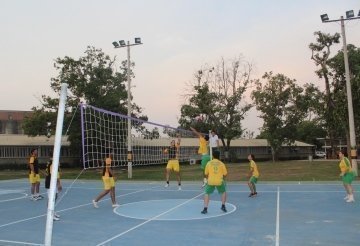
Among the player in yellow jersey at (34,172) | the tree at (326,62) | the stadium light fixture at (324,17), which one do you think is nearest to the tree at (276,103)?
the tree at (326,62)

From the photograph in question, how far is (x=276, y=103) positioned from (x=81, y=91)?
24510 millimetres

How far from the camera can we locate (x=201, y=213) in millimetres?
12031

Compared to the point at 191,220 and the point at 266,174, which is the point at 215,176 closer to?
the point at 191,220

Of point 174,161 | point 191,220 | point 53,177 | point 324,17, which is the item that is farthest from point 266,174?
point 53,177

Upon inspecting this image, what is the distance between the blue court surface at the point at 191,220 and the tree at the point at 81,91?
A: 2476 centimetres

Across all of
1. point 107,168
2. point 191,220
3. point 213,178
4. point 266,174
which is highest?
point 107,168

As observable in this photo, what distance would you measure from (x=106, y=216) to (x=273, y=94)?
144ft

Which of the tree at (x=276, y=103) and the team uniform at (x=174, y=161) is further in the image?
the tree at (x=276, y=103)

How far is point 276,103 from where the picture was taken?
53.6 metres

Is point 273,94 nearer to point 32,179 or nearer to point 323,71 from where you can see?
point 323,71

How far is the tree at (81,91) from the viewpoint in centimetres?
4122

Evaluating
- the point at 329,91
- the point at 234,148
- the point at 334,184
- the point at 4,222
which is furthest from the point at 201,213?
the point at 234,148

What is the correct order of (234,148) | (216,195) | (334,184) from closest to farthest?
(216,195), (334,184), (234,148)

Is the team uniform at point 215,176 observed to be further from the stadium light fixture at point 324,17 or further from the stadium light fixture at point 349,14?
the stadium light fixture at point 349,14
